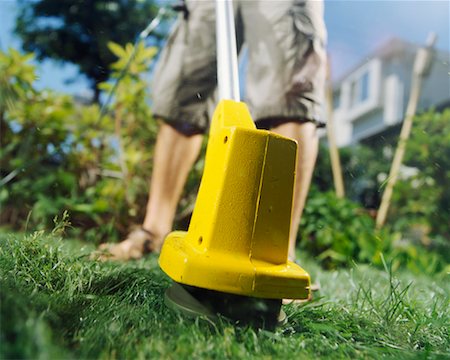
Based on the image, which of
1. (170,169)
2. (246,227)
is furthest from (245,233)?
(170,169)

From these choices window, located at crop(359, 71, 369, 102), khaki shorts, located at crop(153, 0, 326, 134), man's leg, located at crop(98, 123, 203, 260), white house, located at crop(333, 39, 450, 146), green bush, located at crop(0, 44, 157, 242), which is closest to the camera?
khaki shorts, located at crop(153, 0, 326, 134)

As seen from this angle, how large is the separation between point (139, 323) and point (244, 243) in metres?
0.23

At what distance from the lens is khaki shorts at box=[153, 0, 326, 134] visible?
1.44 metres

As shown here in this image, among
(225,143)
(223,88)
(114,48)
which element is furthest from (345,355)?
(114,48)

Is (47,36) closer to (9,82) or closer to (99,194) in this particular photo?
(9,82)

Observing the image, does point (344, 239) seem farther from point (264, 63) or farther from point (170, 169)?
point (264, 63)

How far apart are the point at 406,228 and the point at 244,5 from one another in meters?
2.28

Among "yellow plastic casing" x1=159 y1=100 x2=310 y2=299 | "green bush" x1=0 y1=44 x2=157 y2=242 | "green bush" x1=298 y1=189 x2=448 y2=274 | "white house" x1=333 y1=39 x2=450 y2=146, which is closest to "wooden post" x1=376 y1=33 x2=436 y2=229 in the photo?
"white house" x1=333 y1=39 x2=450 y2=146

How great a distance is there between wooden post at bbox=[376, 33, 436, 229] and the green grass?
195cm

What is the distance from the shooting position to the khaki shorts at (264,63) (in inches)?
56.7

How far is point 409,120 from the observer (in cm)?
300

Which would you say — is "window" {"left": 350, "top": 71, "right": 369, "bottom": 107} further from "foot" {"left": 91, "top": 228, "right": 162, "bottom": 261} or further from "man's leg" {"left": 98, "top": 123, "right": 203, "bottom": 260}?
"foot" {"left": 91, "top": 228, "right": 162, "bottom": 261}

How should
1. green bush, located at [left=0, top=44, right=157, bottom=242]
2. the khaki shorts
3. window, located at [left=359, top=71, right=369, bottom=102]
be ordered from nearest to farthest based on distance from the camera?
the khaki shorts, green bush, located at [left=0, top=44, right=157, bottom=242], window, located at [left=359, top=71, right=369, bottom=102]

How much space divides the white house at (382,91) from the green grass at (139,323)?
116cm
